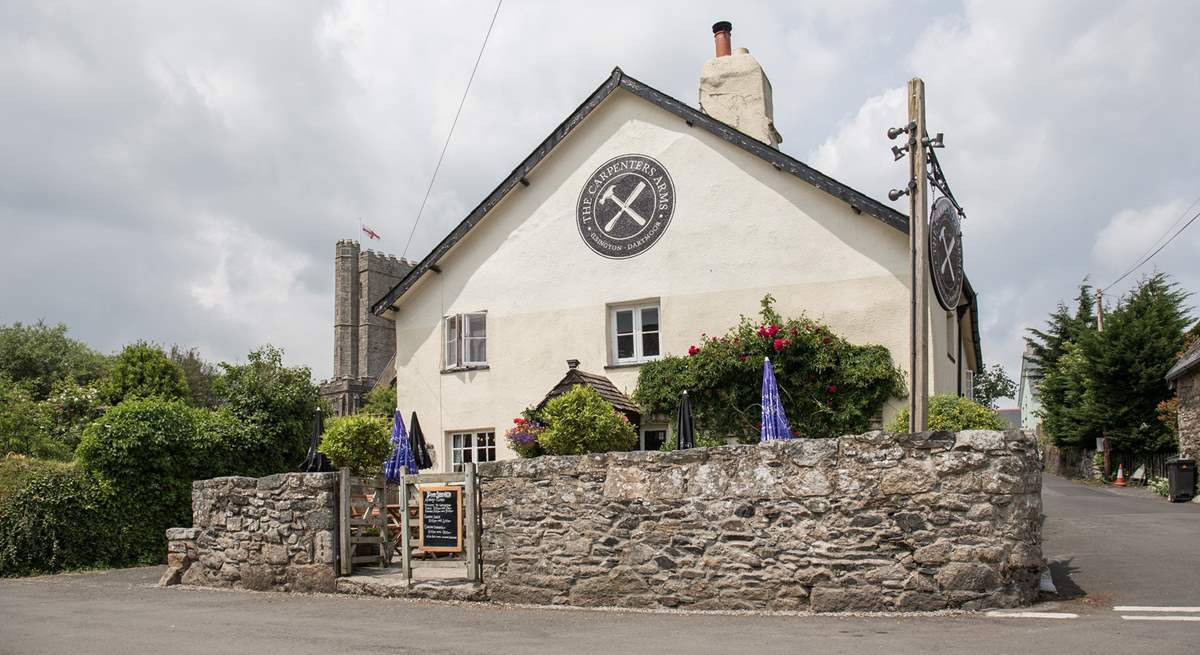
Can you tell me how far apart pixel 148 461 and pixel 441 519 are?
9333mm

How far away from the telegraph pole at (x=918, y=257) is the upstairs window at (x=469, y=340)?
10618 millimetres

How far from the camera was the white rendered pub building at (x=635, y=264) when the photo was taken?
16.9 m

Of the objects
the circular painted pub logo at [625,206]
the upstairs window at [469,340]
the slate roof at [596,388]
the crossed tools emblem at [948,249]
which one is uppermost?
the circular painted pub logo at [625,206]

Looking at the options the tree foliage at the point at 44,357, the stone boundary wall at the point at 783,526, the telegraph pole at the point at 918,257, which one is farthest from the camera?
the tree foliage at the point at 44,357

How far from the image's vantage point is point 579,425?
15.0 m

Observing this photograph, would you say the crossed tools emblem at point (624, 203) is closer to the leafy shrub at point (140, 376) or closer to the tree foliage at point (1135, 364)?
the leafy shrub at point (140, 376)

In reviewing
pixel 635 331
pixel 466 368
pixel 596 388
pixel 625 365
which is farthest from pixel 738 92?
pixel 466 368

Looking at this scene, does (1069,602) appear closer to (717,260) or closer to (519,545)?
(519,545)

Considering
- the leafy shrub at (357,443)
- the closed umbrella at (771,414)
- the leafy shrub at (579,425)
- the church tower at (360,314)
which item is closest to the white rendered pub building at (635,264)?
the leafy shrub at (579,425)

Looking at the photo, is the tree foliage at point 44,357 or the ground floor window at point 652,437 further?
the tree foliage at point 44,357

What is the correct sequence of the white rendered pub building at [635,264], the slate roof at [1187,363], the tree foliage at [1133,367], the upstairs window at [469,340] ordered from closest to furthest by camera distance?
the white rendered pub building at [635,264] → the upstairs window at [469,340] → the slate roof at [1187,363] → the tree foliage at [1133,367]

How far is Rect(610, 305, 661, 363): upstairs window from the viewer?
18.6m

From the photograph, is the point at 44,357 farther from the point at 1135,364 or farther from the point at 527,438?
the point at 1135,364

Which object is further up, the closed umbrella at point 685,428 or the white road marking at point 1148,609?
the closed umbrella at point 685,428
